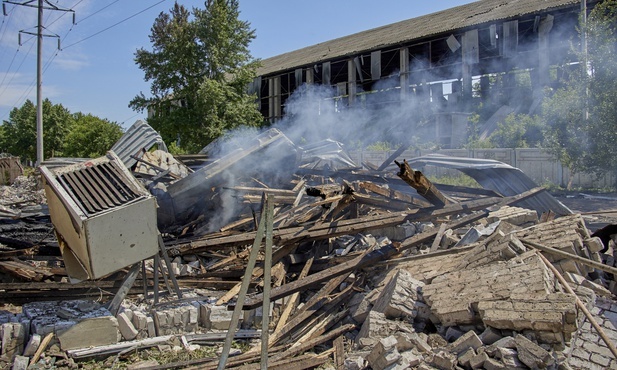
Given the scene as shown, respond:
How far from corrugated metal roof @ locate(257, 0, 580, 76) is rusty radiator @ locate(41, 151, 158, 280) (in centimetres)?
2099

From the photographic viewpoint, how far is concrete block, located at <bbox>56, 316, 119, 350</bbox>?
4398 millimetres

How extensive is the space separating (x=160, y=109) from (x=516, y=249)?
23.8m

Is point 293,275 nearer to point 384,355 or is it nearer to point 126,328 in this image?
point 126,328

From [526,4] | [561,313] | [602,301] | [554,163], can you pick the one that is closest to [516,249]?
[602,301]

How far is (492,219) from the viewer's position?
25.3 feet

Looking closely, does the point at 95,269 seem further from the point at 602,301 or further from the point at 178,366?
the point at 602,301

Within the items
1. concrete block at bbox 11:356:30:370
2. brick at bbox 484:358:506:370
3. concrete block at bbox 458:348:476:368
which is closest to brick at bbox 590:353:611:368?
brick at bbox 484:358:506:370

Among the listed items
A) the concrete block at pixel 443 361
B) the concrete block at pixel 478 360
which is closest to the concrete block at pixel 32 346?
the concrete block at pixel 443 361

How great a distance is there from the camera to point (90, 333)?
14.8ft

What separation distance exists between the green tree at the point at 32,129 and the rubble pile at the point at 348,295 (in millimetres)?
41188

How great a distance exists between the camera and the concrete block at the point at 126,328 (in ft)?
15.7

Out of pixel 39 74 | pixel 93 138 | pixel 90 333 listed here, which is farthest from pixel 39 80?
pixel 90 333

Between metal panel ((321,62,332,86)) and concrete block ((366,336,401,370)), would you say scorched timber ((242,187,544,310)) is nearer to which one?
concrete block ((366,336,401,370))

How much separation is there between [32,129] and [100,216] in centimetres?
4895
